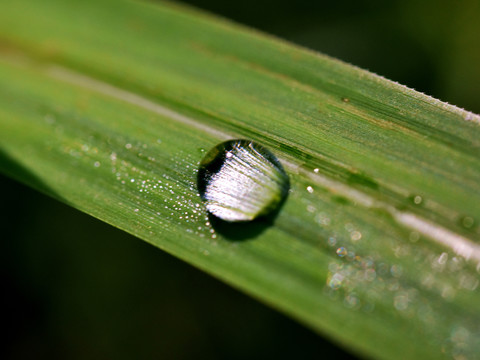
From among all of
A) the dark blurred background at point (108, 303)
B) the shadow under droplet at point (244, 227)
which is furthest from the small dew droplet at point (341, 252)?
the dark blurred background at point (108, 303)

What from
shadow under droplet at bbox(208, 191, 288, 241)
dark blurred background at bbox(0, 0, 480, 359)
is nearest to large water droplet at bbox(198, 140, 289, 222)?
shadow under droplet at bbox(208, 191, 288, 241)

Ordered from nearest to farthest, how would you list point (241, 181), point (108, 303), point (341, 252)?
point (341, 252) < point (241, 181) < point (108, 303)

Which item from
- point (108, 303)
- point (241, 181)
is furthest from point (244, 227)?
point (108, 303)

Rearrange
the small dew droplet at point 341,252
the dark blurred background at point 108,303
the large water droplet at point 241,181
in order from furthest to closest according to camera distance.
A: the dark blurred background at point 108,303 < the large water droplet at point 241,181 < the small dew droplet at point 341,252

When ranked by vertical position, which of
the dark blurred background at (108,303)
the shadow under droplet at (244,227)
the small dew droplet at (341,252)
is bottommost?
the dark blurred background at (108,303)

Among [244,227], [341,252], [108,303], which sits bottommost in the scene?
[108,303]

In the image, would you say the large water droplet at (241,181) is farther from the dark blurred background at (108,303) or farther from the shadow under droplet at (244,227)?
the dark blurred background at (108,303)

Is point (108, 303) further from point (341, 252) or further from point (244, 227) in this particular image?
point (341, 252)

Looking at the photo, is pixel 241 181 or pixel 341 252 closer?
pixel 341 252

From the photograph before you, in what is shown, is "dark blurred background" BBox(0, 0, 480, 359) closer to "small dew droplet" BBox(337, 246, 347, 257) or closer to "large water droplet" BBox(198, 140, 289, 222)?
"large water droplet" BBox(198, 140, 289, 222)
